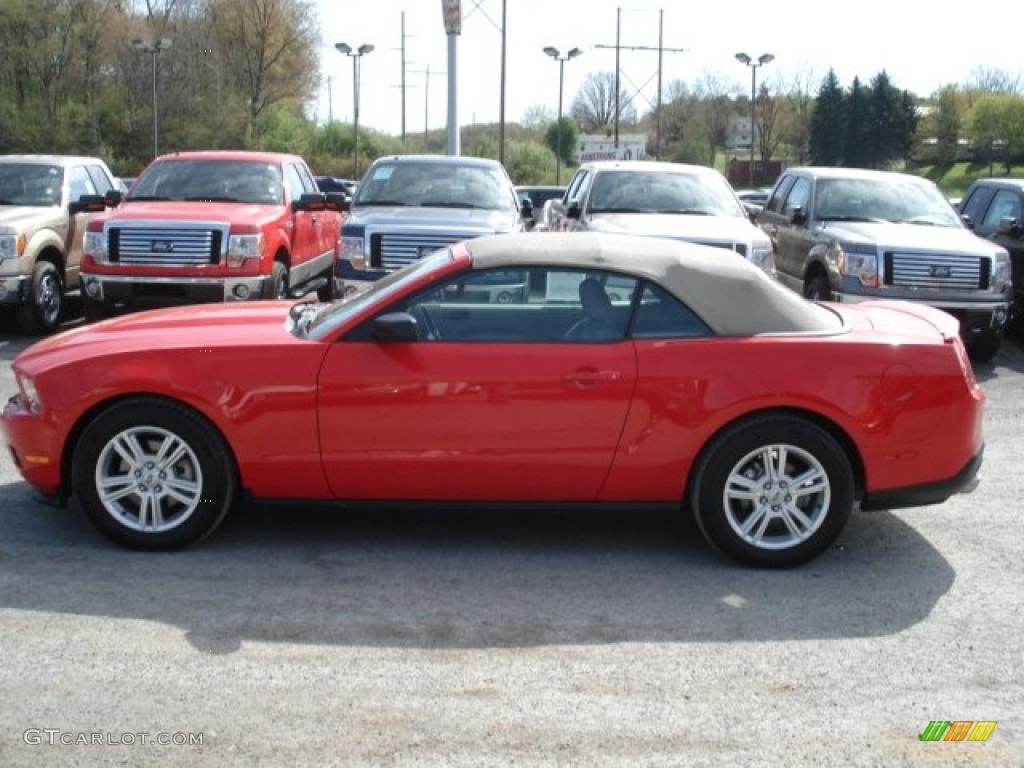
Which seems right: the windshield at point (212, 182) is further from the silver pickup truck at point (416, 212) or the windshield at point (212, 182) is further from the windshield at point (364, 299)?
the windshield at point (364, 299)

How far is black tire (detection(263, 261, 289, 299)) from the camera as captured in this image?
11422 millimetres

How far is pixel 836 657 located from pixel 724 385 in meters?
1.34

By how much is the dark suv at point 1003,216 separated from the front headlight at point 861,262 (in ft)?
6.18

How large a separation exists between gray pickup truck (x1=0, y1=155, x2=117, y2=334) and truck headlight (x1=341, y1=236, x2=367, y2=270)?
3.31 meters

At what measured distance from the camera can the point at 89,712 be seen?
3.89 metres

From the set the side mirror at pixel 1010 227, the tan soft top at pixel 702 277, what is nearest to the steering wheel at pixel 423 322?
the tan soft top at pixel 702 277

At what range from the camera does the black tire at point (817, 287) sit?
11859 millimetres

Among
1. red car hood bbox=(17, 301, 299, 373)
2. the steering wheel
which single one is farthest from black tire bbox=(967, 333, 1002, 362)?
red car hood bbox=(17, 301, 299, 373)

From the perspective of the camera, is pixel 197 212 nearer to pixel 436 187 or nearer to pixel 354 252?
pixel 354 252

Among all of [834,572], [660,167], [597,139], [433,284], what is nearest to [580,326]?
[433,284]

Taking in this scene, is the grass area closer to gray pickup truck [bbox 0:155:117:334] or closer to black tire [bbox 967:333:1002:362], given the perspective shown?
black tire [bbox 967:333:1002:362]

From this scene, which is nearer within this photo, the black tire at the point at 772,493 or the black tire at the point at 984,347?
the black tire at the point at 772,493
